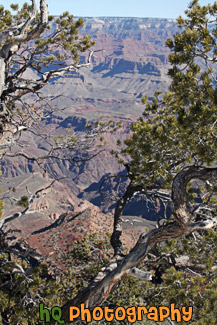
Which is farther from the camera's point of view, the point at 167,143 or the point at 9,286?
the point at 167,143

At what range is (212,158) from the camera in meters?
5.38

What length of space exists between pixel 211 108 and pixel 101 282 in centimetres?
325

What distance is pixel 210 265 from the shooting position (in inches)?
251

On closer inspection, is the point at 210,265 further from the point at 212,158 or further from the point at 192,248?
the point at 212,158

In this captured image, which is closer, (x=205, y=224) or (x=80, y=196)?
(x=205, y=224)

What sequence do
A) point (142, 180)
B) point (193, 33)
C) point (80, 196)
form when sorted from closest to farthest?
point (193, 33), point (142, 180), point (80, 196)

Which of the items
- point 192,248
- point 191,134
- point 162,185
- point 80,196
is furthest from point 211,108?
point 80,196

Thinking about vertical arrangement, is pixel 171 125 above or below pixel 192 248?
above

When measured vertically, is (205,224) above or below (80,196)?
above

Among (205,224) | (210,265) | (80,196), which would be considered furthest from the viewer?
(80,196)

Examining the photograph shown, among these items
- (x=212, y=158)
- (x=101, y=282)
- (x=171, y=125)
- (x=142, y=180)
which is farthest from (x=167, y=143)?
(x=101, y=282)

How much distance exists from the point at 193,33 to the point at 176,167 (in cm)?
364

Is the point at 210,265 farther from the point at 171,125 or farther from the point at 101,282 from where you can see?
the point at 171,125

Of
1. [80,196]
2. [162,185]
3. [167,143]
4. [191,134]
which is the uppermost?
[191,134]
